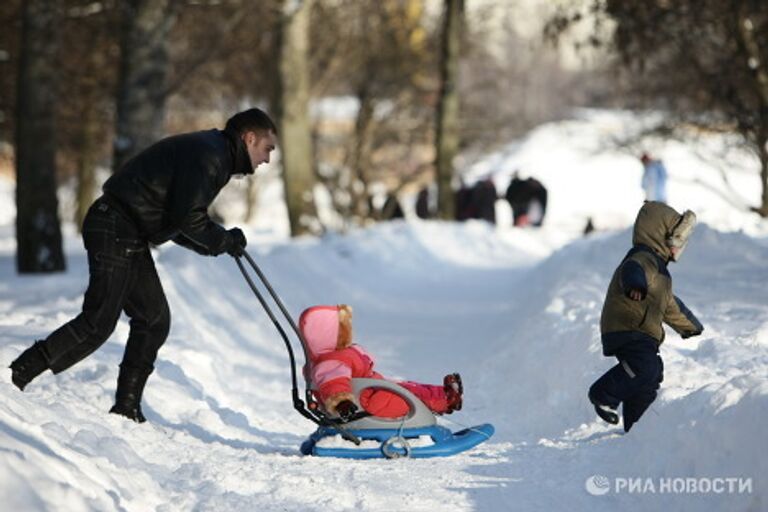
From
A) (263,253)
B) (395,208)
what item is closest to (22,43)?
(263,253)

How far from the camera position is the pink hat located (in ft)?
21.4

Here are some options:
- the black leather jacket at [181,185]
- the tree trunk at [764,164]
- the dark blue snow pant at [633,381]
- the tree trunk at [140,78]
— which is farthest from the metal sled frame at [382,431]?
the tree trunk at [764,164]

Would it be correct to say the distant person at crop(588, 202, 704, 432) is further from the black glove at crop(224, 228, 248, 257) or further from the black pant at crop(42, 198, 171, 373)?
the black pant at crop(42, 198, 171, 373)

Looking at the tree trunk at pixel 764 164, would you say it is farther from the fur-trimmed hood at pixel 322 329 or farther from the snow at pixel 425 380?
the fur-trimmed hood at pixel 322 329

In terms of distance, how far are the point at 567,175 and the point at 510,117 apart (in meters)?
17.9

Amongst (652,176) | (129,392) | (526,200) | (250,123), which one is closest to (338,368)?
(129,392)

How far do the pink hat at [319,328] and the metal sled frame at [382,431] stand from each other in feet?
0.18

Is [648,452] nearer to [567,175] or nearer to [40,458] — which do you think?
[40,458]

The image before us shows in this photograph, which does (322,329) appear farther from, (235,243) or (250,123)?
(250,123)

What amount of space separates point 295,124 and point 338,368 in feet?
56.3

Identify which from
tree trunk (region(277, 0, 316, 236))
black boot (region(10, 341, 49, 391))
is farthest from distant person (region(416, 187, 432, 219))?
black boot (region(10, 341, 49, 391))

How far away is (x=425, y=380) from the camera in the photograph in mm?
9461

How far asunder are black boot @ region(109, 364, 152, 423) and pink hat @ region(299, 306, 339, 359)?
0.95m

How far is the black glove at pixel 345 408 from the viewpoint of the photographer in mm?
6348
